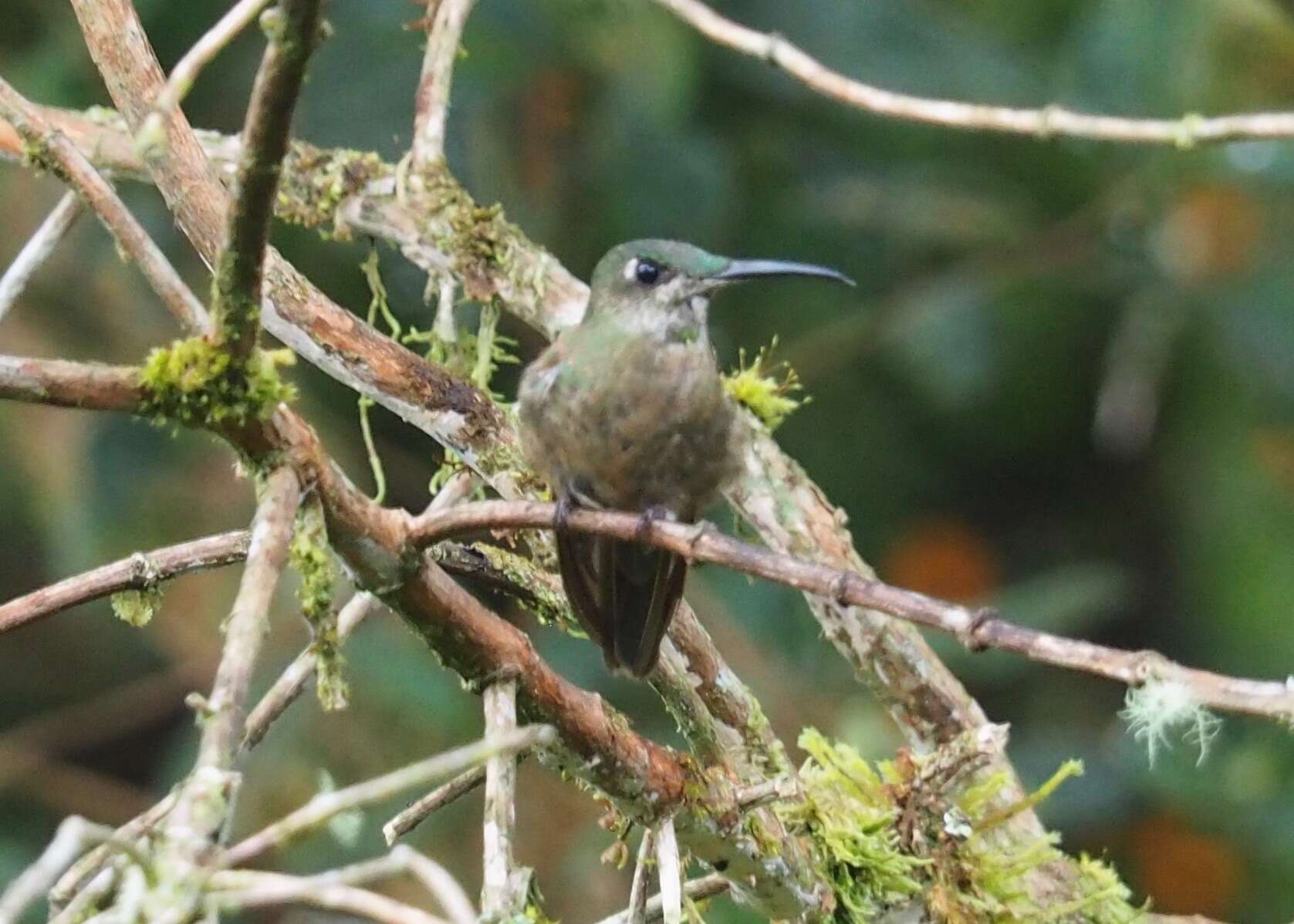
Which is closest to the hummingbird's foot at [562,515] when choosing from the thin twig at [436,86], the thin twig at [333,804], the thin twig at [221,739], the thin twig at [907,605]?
the thin twig at [907,605]

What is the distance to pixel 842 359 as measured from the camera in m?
5.64

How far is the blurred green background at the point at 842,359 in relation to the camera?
480 cm

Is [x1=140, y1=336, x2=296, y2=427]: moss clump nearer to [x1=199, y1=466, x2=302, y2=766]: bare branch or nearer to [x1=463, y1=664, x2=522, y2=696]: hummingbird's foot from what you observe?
[x1=199, y1=466, x2=302, y2=766]: bare branch

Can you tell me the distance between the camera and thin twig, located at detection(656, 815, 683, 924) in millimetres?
2082

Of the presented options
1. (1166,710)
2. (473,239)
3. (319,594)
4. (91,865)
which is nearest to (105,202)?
(319,594)

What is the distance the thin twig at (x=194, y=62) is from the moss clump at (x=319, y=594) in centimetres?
44

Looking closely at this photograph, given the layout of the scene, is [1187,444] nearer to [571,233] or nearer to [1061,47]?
[1061,47]

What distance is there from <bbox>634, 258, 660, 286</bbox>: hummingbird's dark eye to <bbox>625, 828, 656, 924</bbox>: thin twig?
115cm

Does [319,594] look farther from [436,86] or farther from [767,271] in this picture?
[436,86]

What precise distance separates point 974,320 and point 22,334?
111 inches

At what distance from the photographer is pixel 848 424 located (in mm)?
5938

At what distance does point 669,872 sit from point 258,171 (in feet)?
3.30

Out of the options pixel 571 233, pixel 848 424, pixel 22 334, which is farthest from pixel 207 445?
pixel 848 424

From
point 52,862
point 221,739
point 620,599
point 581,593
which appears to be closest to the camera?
point 52,862
